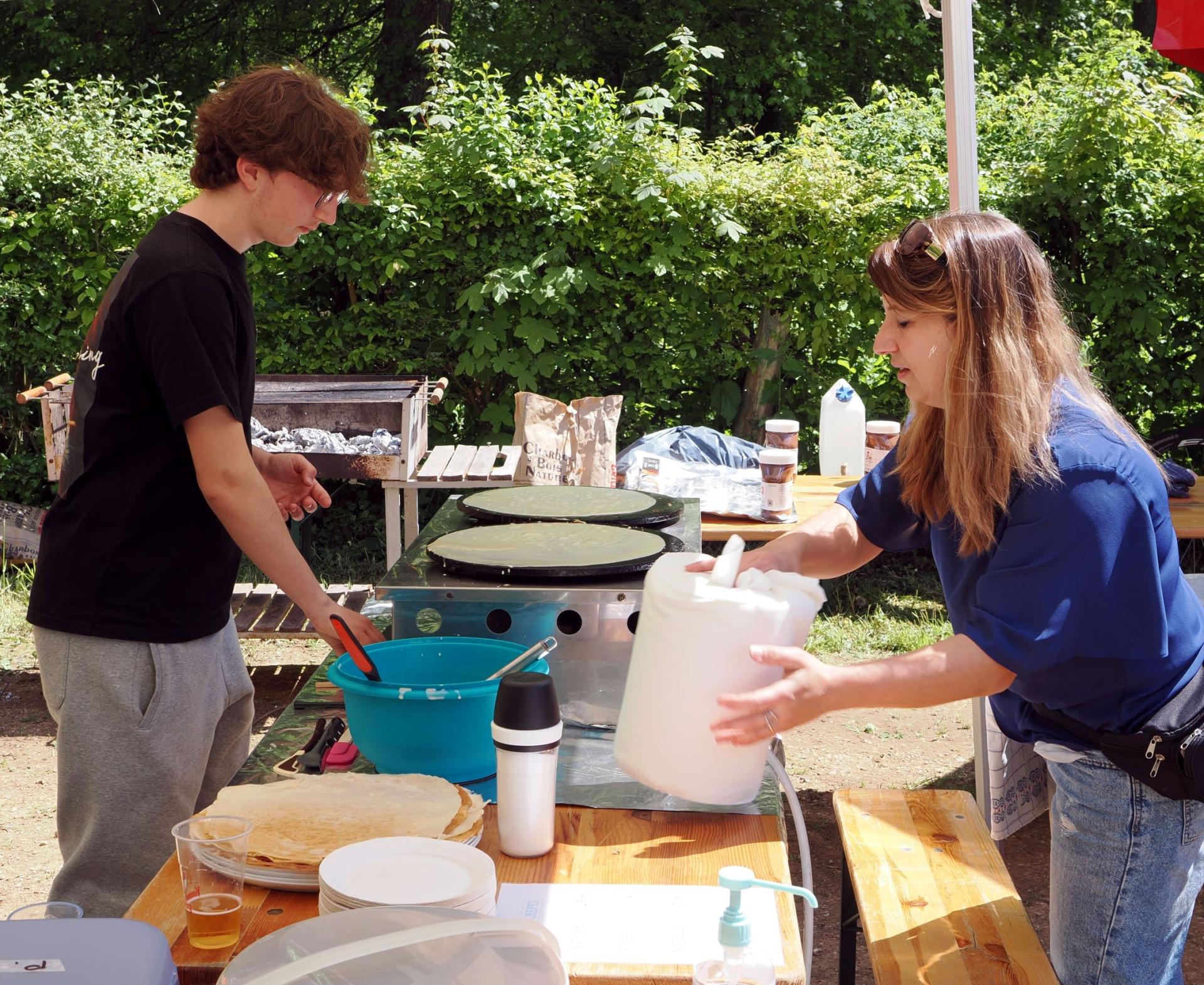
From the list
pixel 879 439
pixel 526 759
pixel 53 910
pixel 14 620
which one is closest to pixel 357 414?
pixel 879 439

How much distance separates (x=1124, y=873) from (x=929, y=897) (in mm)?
608

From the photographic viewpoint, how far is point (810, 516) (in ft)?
13.1

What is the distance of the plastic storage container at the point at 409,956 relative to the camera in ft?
3.42

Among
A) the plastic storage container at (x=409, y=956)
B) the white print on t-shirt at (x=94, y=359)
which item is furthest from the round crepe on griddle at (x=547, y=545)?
Result: the plastic storage container at (x=409, y=956)

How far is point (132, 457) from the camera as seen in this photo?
2.09 metres

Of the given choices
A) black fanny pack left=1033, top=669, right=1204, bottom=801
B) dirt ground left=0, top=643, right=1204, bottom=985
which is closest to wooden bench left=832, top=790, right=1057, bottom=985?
black fanny pack left=1033, top=669, right=1204, bottom=801

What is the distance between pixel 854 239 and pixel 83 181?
419cm

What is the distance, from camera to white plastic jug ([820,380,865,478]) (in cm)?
468

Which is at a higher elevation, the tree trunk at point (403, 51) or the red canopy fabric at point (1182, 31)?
the tree trunk at point (403, 51)

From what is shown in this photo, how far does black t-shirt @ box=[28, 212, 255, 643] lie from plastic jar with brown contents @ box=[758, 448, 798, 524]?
1.95 meters

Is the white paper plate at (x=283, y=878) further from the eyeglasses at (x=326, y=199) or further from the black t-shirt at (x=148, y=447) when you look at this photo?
the eyeglasses at (x=326, y=199)

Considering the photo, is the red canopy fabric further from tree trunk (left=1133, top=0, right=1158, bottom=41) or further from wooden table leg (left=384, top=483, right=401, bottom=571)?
tree trunk (left=1133, top=0, right=1158, bottom=41)

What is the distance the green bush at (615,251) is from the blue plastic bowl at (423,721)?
15.3ft

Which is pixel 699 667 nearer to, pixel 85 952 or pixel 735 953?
pixel 735 953
